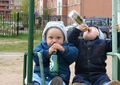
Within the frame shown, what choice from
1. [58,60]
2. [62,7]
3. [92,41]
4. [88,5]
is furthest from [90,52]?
[62,7]

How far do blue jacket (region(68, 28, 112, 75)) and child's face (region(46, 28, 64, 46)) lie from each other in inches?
11.3

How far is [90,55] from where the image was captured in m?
A: 4.22

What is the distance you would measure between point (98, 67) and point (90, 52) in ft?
0.55

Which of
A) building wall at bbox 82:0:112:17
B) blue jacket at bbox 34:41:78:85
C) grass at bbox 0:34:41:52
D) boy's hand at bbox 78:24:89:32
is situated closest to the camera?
blue jacket at bbox 34:41:78:85

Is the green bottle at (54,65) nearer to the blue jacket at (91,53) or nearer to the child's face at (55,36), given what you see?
the child's face at (55,36)

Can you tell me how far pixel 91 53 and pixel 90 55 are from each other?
2 centimetres

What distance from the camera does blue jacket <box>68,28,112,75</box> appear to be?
13.8 feet

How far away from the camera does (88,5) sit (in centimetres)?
4406

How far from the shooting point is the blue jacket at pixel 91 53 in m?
4.20

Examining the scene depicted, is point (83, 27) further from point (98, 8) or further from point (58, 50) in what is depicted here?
point (98, 8)

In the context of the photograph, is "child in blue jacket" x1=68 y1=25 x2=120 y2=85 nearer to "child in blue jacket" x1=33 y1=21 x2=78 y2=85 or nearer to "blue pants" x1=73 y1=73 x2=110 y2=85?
"blue pants" x1=73 y1=73 x2=110 y2=85

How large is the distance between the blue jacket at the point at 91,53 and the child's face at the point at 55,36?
0.94 ft

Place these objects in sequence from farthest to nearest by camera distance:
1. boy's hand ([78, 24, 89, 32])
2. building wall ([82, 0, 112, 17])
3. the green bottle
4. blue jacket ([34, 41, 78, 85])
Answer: building wall ([82, 0, 112, 17]) → boy's hand ([78, 24, 89, 32]) → blue jacket ([34, 41, 78, 85]) → the green bottle

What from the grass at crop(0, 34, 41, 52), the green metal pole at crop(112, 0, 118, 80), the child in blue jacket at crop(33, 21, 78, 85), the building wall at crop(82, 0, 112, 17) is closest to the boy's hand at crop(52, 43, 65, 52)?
the child in blue jacket at crop(33, 21, 78, 85)
